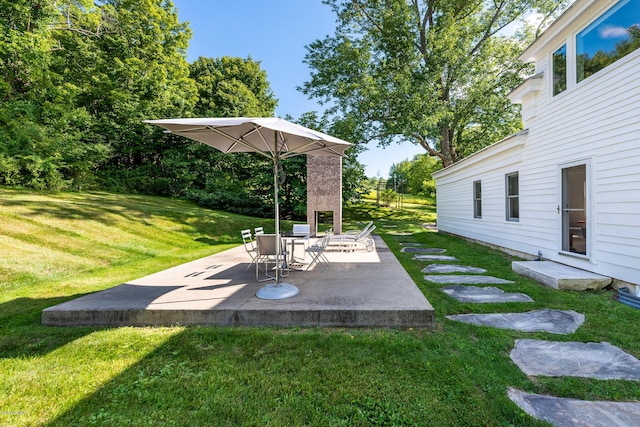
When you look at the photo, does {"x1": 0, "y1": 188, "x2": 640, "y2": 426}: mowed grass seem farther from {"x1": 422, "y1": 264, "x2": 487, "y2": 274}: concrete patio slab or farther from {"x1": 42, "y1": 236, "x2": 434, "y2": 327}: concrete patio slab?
{"x1": 422, "y1": 264, "x2": 487, "y2": 274}: concrete patio slab

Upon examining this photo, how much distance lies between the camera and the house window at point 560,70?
599cm

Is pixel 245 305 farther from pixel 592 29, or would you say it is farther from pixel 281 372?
pixel 592 29

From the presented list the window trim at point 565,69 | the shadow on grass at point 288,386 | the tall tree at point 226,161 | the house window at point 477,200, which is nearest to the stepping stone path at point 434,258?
the house window at point 477,200

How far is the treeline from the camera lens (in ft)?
47.7

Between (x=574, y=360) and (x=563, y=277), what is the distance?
2.82 m

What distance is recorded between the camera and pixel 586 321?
3.59 m

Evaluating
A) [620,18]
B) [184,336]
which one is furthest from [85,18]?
[620,18]

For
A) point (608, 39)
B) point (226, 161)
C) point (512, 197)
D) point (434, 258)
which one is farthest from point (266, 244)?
point (226, 161)

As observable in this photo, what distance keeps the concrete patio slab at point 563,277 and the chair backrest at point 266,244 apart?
4.87 meters

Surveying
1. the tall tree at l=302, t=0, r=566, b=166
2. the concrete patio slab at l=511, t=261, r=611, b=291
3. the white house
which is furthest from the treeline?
the concrete patio slab at l=511, t=261, r=611, b=291

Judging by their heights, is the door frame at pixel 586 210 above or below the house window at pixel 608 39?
below

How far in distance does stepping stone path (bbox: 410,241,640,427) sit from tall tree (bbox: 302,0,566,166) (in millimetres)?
13438

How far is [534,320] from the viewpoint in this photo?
3.68 meters

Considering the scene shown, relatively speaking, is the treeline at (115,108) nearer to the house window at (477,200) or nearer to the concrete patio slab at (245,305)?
the house window at (477,200)
